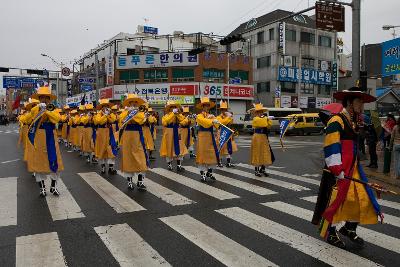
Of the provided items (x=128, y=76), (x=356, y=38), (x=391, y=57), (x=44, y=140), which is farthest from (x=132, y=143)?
(x=128, y=76)

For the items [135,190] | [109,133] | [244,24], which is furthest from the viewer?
[244,24]

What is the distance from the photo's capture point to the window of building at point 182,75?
41.4 m

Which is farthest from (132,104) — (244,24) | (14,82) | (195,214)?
(14,82)

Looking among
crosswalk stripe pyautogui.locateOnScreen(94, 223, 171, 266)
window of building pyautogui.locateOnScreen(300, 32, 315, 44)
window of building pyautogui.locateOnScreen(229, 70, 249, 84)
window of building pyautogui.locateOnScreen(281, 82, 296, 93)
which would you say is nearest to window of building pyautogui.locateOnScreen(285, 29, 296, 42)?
window of building pyautogui.locateOnScreen(300, 32, 315, 44)

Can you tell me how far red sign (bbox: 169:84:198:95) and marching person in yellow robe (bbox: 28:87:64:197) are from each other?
32855 mm

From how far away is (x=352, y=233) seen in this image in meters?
4.99

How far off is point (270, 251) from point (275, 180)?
17.1 ft

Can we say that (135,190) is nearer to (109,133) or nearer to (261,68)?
(109,133)

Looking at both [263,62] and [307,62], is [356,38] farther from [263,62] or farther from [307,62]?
[307,62]

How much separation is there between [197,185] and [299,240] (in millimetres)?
4163

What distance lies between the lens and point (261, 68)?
46.8 m

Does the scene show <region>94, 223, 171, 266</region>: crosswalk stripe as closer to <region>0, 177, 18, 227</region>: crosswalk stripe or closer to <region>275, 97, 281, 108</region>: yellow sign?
<region>0, 177, 18, 227</region>: crosswalk stripe

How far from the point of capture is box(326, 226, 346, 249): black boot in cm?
483

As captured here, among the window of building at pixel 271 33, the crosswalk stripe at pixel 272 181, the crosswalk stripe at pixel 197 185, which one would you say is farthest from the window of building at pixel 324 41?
the crosswalk stripe at pixel 197 185
